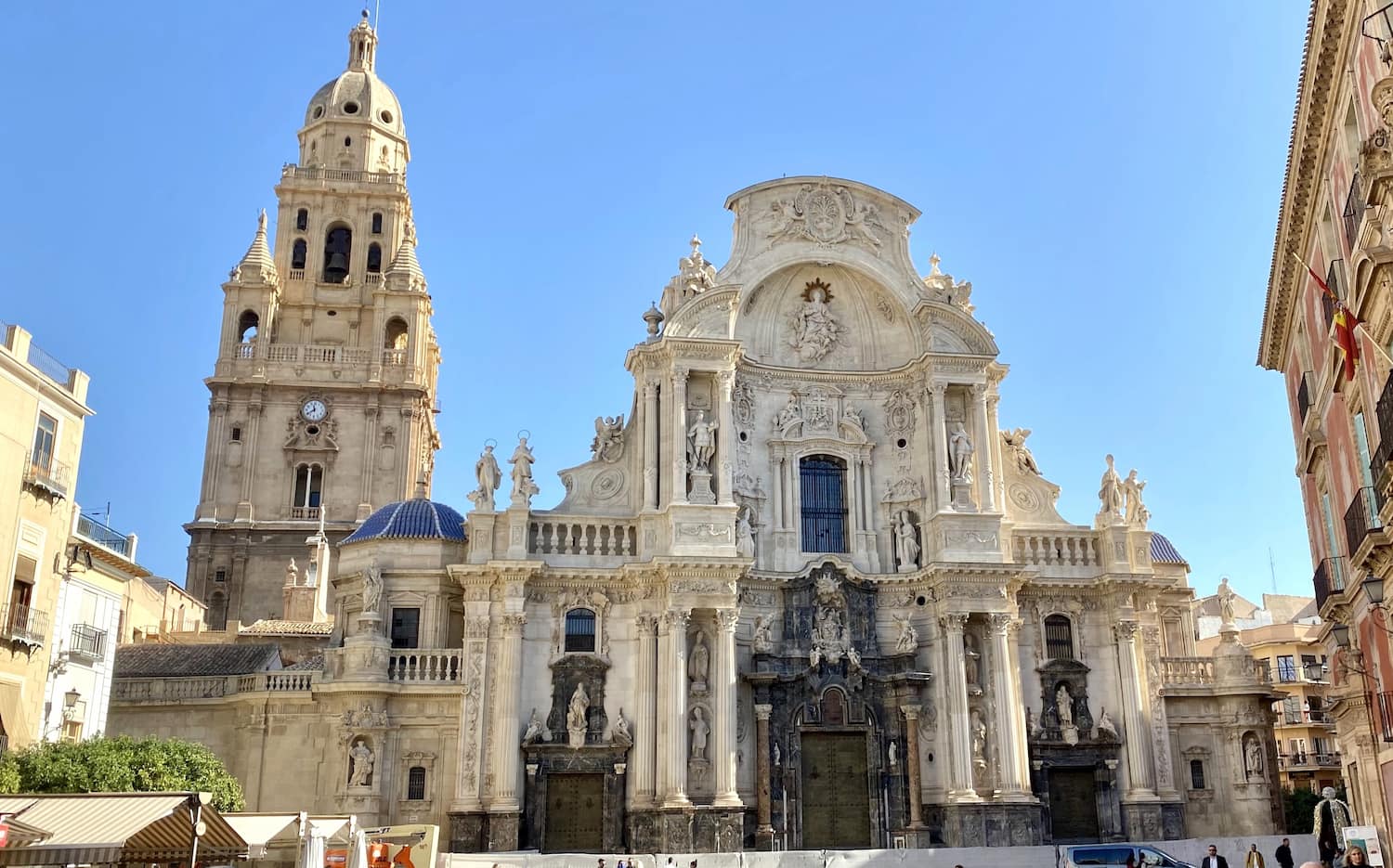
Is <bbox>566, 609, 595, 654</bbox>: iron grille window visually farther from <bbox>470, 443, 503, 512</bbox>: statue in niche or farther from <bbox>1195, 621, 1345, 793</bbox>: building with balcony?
<bbox>1195, 621, 1345, 793</bbox>: building with balcony

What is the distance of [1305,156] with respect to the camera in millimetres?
21203

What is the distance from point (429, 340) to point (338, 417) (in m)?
9.15

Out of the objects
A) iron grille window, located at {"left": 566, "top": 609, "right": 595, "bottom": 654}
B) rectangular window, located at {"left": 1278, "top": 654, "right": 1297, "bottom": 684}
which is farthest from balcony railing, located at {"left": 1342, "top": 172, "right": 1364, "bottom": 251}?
rectangular window, located at {"left": 1278, "top": 654, "right": 1297, "bottom": 684}

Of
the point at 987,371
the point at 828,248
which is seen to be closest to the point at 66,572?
the point at 828,248

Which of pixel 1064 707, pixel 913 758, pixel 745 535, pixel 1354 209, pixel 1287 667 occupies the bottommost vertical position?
pixel 913 758

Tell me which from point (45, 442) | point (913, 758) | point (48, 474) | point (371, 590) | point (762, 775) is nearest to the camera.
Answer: point (48, 474)

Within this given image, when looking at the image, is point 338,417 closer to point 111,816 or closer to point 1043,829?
point 1043,829

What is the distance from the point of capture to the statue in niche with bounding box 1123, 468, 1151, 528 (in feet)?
113

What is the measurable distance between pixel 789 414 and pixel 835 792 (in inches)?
409

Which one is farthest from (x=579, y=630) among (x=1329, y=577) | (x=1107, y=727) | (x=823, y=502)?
(x=1329, y=577)

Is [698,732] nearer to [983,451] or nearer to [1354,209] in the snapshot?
[983,451]

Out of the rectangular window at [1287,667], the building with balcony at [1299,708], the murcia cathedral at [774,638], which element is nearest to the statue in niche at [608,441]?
the murcia cathedral at [774,638]

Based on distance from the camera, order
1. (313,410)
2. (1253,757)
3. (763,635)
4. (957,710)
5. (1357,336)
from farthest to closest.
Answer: (313,410), (1253,757), (763,635), (957,710), (1357,336)

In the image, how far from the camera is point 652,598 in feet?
104
